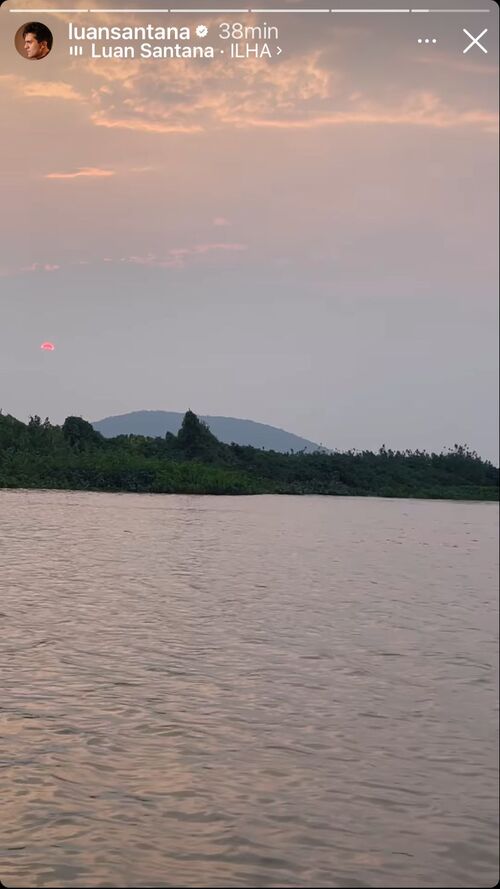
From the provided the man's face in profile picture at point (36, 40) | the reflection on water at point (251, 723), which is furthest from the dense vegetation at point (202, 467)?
the man's face in profile picture at point (36, 40)

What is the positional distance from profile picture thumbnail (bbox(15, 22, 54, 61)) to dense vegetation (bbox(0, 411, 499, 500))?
1059 centimetres

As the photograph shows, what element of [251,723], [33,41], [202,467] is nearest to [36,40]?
[33,41]

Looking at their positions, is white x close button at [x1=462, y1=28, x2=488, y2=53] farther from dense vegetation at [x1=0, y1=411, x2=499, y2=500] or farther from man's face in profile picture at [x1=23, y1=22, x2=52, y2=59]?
dense vegetation at [x1=0, y1=411, x2=499, y2=500]

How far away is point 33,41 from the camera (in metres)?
4.49

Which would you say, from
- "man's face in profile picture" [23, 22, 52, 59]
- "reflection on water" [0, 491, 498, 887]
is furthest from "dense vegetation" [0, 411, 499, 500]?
"man's face in profile picture" [23, 22, 52, 59]

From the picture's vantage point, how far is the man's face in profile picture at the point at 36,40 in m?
4.39

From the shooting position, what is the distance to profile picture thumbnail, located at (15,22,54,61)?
173 inches

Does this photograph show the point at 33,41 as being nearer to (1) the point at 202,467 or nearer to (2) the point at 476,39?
(2) the point at 476,39

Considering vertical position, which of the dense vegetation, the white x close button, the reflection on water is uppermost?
the white x close button

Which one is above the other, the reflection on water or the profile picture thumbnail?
the profile picture thumbnail

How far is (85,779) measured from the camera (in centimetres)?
516

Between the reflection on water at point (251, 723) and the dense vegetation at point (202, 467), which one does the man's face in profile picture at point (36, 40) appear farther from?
the dense vegetation at point (202, 467)

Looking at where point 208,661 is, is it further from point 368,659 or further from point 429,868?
point 429,868

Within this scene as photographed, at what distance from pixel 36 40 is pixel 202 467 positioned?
22.6m
